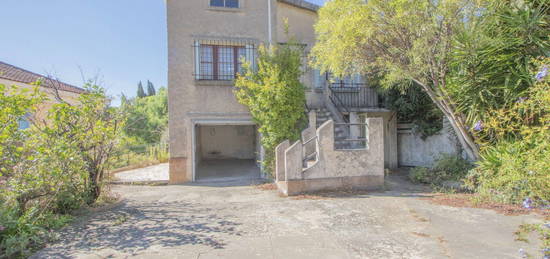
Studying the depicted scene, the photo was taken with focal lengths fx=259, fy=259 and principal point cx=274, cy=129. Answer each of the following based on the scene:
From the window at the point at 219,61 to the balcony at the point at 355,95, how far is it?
4188 millimetres

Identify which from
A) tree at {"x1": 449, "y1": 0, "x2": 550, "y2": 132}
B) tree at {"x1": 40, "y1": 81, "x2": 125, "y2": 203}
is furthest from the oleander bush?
tree at {"x1": 449, "y1": 0, "x2": 550, "y2": 132}

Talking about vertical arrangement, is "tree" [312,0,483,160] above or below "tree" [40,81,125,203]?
above

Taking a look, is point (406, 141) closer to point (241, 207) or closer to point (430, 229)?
point (430, 229)

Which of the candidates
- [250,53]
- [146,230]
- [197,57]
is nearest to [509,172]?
[146,230]

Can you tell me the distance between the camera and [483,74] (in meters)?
6.24

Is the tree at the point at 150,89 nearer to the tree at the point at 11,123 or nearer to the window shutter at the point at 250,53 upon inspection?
the window shutter at the point at 250,53

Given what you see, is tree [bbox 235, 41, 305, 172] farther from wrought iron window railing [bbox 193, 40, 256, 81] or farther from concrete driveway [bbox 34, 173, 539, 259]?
concrete driveway [bbox 34, 173, 539, 259]

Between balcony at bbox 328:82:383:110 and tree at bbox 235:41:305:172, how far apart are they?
11.3 feet

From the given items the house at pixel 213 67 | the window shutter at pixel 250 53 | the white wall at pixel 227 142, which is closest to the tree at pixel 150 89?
the white wall at pixel 227 142

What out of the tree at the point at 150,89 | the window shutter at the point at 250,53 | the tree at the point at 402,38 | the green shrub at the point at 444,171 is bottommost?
the green shrub at the point at 444,171

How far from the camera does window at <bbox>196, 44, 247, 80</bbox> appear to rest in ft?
30.7

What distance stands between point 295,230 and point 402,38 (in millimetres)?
5503

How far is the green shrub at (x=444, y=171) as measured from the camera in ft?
26.6

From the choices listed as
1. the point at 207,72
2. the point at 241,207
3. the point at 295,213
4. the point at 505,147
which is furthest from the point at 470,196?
the point at 207,72
